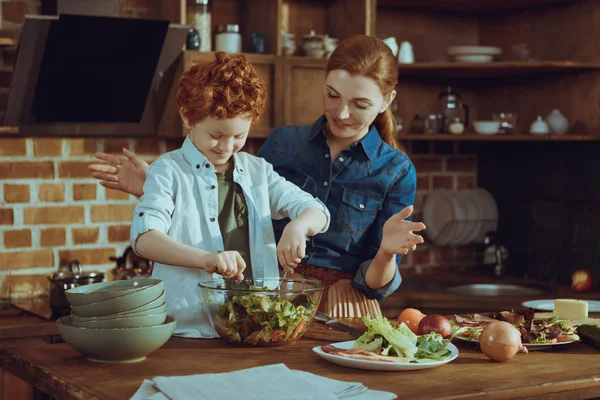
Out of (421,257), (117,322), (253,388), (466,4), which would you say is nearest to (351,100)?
(117,322)

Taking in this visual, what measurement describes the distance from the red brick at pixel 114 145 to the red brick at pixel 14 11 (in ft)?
1.87

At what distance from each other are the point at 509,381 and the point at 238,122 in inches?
30.2

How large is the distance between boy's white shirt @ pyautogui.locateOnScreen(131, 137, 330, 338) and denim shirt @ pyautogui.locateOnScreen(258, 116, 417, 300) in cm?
48

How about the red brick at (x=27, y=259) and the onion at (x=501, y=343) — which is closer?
the onion at (x=501, y=343)

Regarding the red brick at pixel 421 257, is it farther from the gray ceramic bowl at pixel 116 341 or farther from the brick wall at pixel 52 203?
the gray ceramic bowl at pixel 116 341

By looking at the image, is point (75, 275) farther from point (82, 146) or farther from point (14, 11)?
point (14, 11)

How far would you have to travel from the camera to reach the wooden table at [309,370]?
1.56 meters

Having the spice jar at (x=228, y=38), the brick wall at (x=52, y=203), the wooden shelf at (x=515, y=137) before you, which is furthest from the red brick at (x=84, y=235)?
the wooden shelf at (x=515, y=137)

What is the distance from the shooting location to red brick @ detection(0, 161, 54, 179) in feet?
11.3

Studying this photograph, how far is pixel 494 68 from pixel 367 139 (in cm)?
148

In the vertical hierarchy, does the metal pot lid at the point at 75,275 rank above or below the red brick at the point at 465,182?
below

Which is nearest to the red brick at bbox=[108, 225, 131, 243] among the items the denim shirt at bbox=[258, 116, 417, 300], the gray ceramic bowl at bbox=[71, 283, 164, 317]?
the denim shirt at bbox=[258, 116, 417, 300]

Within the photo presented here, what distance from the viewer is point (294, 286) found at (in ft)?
6.41

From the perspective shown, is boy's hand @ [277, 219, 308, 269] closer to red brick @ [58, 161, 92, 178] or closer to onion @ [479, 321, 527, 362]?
onion @ [479, 321, 527, 362]
